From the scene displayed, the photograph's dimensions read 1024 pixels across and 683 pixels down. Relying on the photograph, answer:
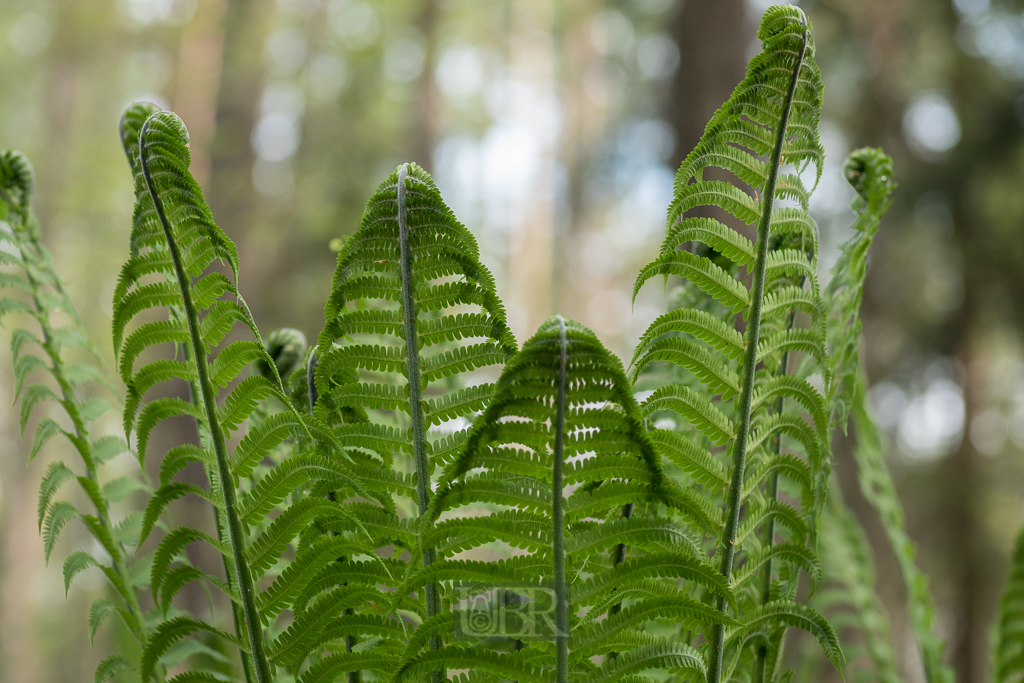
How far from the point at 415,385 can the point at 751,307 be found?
271 mm

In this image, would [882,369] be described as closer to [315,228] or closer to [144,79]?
[315,228]

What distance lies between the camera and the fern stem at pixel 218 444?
50 centimetres

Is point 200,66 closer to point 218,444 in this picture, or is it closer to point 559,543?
point 218,444

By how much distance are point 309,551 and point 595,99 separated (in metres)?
12.3

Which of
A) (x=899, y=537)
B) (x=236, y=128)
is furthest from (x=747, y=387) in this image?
(x=236, y=128)

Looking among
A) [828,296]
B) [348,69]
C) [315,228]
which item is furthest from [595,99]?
[828,296]

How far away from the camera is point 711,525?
50 cm

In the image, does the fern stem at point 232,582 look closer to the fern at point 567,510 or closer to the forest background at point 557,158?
the fern at point 567,510

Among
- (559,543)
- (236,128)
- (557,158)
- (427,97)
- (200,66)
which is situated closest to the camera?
(559,543)

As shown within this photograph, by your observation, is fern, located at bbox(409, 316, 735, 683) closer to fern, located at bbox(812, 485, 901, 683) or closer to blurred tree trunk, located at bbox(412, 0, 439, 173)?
fern, located at bbox(812, 485, 901, 683)

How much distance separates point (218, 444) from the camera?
1.76 feet
